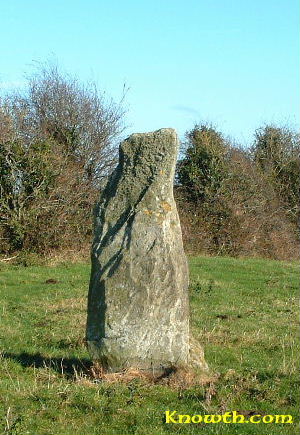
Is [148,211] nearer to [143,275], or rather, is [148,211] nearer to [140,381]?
[143,275]

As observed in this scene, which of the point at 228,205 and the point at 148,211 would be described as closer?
the point at 148,211

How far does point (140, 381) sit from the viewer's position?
27.1 ft

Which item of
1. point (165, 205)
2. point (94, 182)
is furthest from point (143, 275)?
point (94, 182)

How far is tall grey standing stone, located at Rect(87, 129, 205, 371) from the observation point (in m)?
8.53

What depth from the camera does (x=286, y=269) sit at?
23969 mm

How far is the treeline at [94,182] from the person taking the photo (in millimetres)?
25750

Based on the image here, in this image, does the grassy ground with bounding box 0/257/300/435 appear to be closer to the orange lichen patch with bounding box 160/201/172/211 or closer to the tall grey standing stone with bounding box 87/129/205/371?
the tall grey standing stone with bounding box 87/129/205/371

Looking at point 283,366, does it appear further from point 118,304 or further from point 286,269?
point 286,269

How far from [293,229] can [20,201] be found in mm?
19447

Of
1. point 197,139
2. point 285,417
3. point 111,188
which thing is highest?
point 197,139

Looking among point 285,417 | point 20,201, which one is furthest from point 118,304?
point 20,201

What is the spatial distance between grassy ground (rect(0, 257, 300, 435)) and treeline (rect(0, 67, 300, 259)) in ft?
26.5

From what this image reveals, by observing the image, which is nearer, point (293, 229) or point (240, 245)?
point (240, 245)

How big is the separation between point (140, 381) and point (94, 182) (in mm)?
24135
